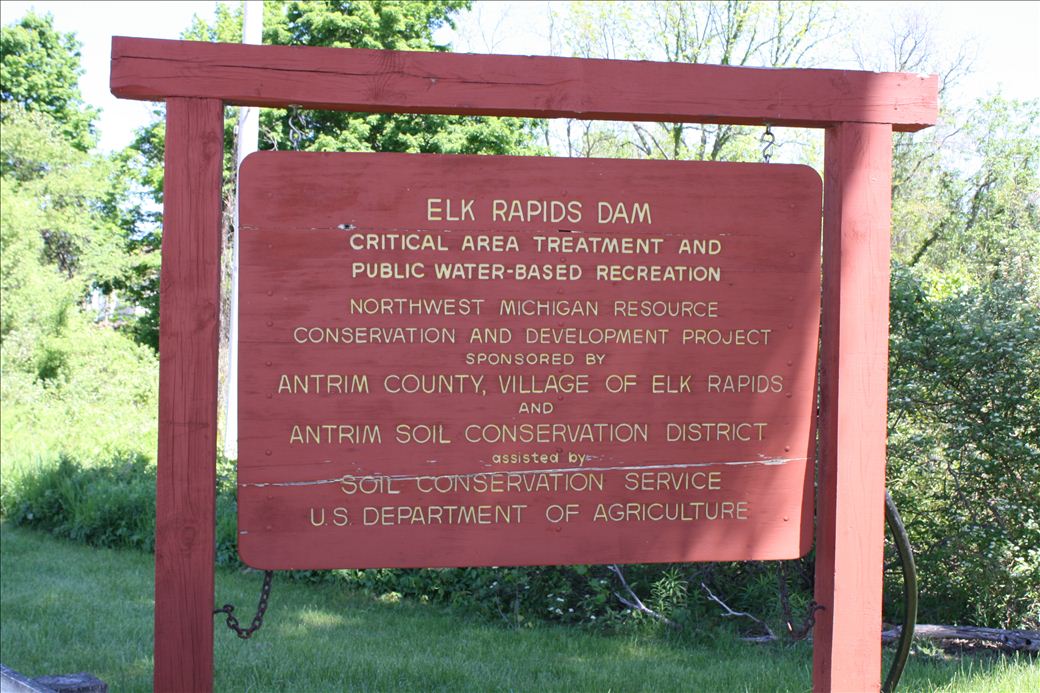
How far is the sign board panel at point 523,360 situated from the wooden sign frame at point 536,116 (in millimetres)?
106

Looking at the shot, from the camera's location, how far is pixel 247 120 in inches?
446

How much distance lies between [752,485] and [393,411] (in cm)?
124

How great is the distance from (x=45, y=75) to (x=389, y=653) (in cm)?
3975

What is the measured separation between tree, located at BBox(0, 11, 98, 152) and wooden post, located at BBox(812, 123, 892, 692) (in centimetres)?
3877

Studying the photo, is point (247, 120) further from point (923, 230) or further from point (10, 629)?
point (923, 230)

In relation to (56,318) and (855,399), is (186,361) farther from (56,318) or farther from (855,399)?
(56,318)

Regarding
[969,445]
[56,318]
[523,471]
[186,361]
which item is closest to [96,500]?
[186,361]

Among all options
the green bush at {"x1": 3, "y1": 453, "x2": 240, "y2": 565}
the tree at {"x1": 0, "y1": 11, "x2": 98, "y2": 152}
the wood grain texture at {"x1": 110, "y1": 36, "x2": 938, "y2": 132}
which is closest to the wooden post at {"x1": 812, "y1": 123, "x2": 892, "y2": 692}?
the wood grain texture at {"x1": 110, "y1": 36, "x2": 938, "y2": 132}

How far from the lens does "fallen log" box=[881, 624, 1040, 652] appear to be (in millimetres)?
5148

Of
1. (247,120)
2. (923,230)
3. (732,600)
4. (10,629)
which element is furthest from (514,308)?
(923,230)

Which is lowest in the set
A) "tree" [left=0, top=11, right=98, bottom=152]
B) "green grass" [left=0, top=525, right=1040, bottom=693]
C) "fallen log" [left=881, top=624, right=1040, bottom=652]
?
"green grass" [left=0, top=525, right=1040, bottom=693]

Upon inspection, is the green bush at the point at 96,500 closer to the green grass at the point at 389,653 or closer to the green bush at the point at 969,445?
the green grass at the point at 389,653

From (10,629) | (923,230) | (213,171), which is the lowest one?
(10,629)

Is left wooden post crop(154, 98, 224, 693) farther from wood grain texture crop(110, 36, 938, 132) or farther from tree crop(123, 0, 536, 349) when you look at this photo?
tree crop(123, 0, 536, 349)
